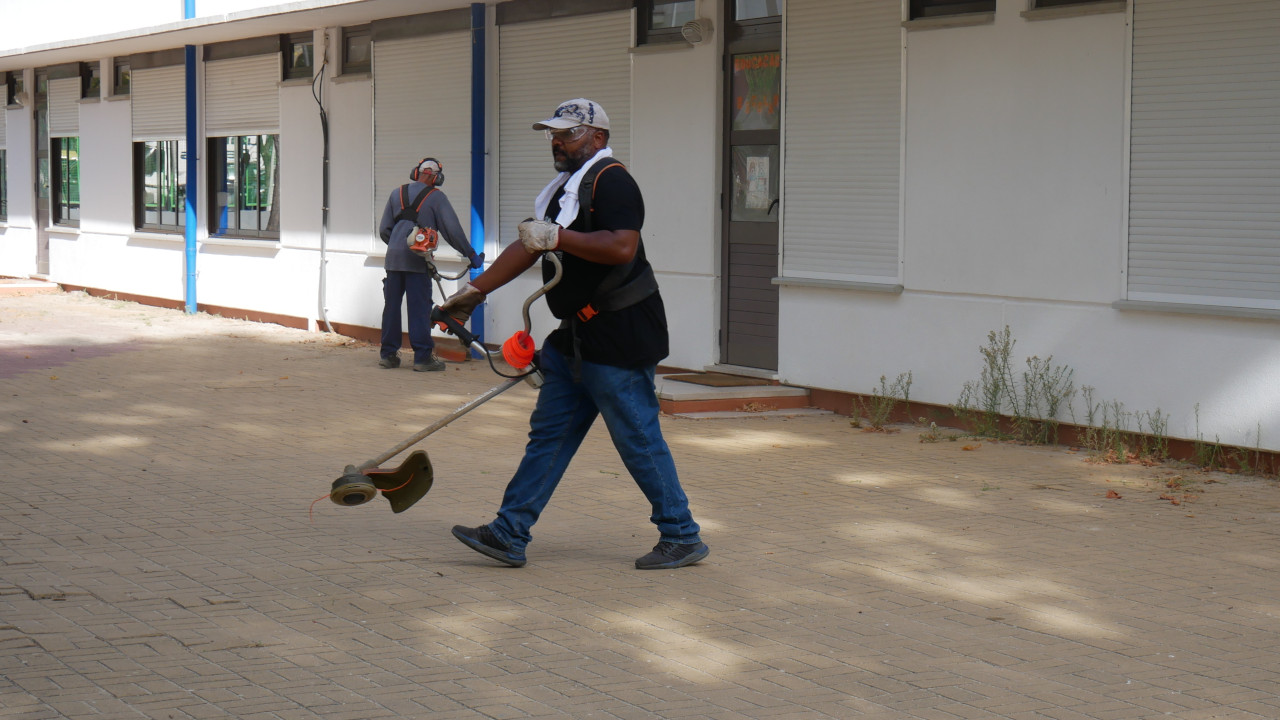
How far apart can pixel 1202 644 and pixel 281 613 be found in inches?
132

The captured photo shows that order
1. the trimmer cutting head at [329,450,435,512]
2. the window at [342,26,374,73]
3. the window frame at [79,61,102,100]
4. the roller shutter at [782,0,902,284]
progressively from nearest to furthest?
the trimmer cutting head at [329,450,435,512] < the roller shutter at [782,0,902,284] < the window at [342,26,374,73] < the window frame at [79,61,102,100]

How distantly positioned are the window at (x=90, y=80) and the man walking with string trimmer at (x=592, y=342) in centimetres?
1883

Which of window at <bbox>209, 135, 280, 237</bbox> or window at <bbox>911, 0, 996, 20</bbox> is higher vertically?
window at <bbox>911, 0, 996, 20</bbox>

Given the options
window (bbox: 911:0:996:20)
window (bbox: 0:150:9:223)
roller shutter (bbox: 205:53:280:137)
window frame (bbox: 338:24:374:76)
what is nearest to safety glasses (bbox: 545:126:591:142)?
window (bbox: 911:0:996:20)

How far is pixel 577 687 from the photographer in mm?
4703

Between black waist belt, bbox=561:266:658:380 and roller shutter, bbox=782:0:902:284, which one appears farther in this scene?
roller shutter, bbox=782:0:902:284

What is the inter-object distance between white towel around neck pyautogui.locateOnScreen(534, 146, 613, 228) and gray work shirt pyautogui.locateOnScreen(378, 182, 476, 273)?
7.44 metres

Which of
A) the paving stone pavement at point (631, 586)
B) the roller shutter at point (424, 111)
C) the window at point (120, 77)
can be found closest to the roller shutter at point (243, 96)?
the roller shutter at point (424, 111)

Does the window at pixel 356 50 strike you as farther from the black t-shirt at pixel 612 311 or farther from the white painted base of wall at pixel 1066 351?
the black t-shirt at pixel 612 311

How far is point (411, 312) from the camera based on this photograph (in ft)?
45.5

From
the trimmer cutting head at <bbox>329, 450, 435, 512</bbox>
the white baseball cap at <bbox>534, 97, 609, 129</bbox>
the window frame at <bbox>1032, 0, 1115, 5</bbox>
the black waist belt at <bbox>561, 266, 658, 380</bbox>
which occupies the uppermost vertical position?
the window frame at <bbox>1032, 0, 1115, 5</bbox>

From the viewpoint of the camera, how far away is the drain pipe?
56.9ft

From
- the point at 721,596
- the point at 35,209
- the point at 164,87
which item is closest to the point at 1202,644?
the point at 721,596

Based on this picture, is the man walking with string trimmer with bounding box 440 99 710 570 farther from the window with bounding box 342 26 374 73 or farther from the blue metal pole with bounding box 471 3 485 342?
the window with bounding box 342 26 374 73
